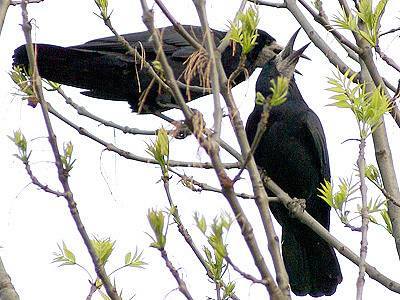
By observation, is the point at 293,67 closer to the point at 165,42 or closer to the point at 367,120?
the point at 165,42

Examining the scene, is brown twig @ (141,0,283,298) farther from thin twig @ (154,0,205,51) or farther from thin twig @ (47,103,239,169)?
thin twig @ (47,103,239,169)

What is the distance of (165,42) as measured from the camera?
5348 millimetres

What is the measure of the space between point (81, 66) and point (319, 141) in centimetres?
151

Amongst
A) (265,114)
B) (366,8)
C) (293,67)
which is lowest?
(265,114)

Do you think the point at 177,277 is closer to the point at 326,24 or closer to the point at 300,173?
the point at 326,24

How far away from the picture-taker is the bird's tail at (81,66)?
15.7 feet

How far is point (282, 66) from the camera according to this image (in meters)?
5.27

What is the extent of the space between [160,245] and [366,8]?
121 cm

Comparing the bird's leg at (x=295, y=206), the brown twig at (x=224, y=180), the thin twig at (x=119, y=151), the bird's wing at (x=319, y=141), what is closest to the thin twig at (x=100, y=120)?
the thin twig at (x=119, y=151)

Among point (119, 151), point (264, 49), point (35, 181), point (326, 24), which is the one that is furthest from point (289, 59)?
point (35, 181)

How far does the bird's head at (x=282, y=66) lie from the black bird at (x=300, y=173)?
195mm

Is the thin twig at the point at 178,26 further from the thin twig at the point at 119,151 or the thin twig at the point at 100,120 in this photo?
the thin twig at the point at 100,120

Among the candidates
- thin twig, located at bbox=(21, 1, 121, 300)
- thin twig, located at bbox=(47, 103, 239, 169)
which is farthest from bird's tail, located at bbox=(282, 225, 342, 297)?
thin twig, located at bbox=(21, 1, 121, 300)

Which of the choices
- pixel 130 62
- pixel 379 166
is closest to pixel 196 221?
pixel 379 166
